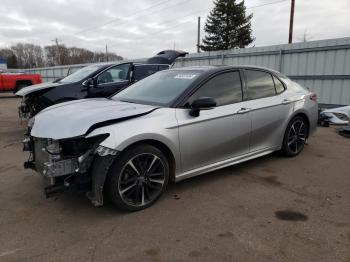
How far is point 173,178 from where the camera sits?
3.69 m

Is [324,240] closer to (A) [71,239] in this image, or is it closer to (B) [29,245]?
(A) [71,239]

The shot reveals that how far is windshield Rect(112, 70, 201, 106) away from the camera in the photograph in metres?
3.90

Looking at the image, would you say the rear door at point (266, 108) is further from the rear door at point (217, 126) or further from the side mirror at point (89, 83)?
the side mirror at point (89, 83)

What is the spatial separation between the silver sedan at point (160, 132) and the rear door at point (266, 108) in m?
0.02

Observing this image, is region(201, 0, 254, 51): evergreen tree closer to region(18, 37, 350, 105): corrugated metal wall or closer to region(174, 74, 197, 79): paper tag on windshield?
region(18, 37, 350, 105): corrugated metal wall

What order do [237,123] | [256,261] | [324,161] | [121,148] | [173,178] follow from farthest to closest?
[324,161], [237,123], [173,178], [121,148], [256,261]

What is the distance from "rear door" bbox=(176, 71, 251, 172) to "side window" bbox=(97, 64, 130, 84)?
4.41 m

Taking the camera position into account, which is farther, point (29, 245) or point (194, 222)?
point (194, 222)

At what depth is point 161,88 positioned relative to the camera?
420 centimetres

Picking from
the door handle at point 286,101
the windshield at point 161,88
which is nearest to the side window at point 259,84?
the door handle at point 286,101

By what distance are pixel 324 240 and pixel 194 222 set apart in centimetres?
122

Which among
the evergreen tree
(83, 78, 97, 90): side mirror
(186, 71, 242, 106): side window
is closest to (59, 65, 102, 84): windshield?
(83, 78, 97, 90): side mirror

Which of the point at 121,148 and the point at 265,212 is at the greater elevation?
the point at 121,148

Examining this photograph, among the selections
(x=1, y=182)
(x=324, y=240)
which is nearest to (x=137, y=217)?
(x=324, y=240)
